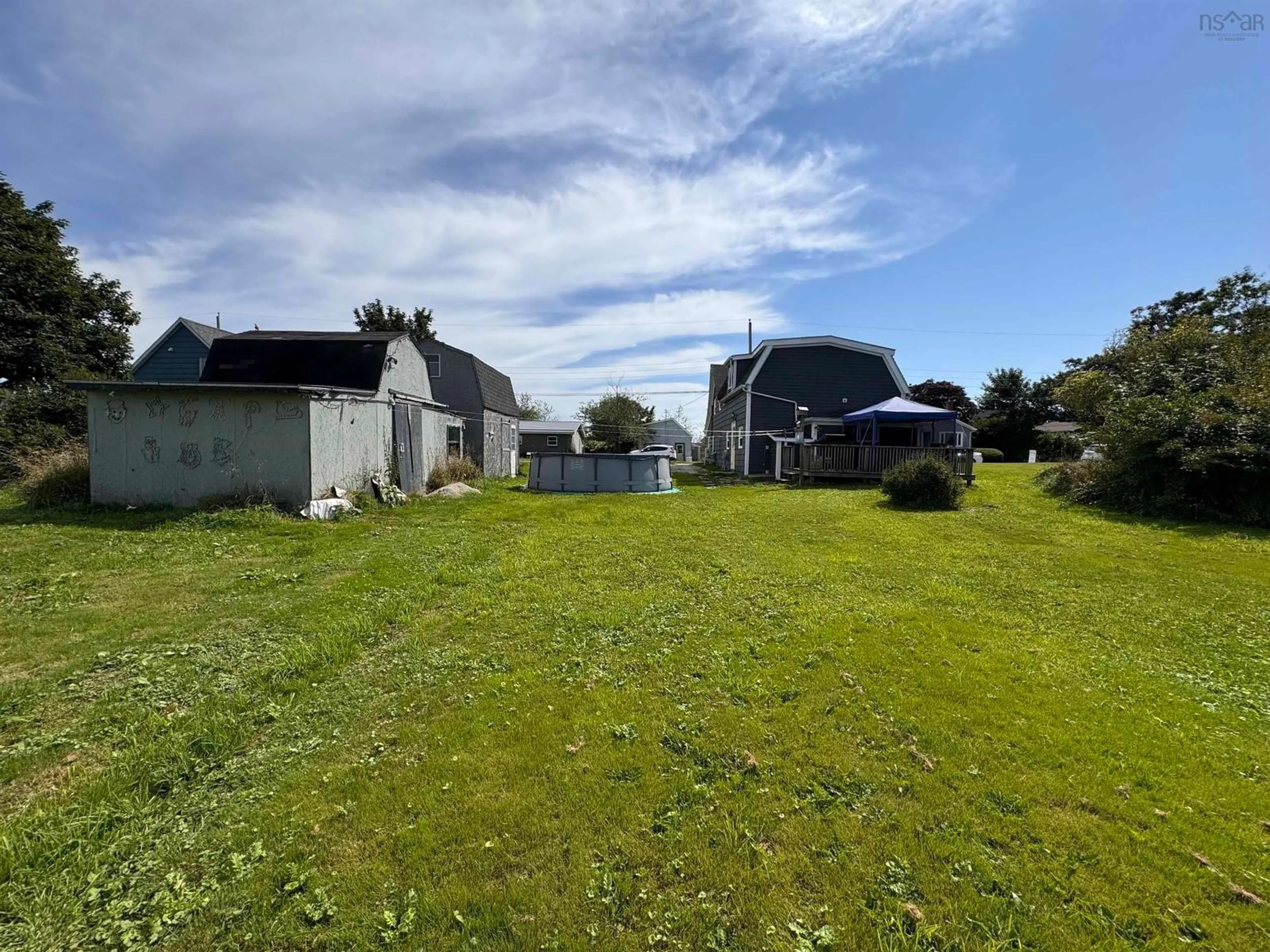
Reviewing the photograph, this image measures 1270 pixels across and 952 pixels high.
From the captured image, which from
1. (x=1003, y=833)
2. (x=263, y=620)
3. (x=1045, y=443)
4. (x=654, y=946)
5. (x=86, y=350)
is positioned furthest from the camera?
(x=1045, y=443)

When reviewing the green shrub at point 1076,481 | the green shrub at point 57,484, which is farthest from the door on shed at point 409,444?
the green shrub at point 1076,481

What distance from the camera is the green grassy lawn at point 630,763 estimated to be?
2041 millimetres

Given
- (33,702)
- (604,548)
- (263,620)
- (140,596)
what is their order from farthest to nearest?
1. (604,548)
2. (140,596)
3. (263,620)
4. (33,702)

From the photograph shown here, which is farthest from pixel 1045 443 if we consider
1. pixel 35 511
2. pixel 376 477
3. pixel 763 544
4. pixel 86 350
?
pixel 86 350

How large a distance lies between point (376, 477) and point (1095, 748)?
545 inches

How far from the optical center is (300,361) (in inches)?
598

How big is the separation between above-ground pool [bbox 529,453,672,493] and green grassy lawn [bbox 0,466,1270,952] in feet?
34.3

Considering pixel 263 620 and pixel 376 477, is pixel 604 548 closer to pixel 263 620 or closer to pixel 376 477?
pixel 263 620

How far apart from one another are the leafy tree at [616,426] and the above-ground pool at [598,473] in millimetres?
27148

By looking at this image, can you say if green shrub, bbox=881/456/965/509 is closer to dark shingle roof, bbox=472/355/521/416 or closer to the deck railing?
the deck railing

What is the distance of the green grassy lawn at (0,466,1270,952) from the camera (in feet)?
6.70

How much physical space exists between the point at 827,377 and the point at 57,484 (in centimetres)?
2328

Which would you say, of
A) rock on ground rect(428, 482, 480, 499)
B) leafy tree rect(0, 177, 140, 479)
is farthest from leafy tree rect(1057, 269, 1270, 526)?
leafy tree rect(0, 177, 140, 479)

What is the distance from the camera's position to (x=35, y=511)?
10188 mm
